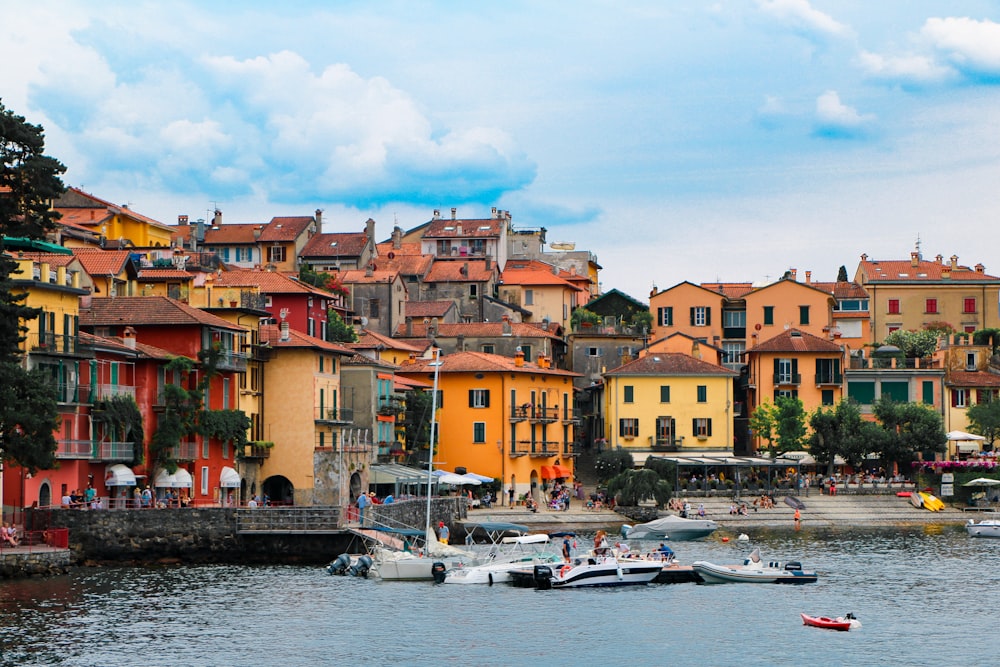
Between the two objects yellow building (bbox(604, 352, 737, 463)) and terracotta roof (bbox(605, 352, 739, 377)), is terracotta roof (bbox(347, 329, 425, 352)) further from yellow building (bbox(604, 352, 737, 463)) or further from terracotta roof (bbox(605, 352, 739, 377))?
yellow building (bbox(604, 352, 737, 463))

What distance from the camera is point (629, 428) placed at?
4759 inches

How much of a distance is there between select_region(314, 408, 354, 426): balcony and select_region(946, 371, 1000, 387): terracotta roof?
51.3m

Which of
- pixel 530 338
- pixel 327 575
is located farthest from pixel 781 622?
pixel 530 338

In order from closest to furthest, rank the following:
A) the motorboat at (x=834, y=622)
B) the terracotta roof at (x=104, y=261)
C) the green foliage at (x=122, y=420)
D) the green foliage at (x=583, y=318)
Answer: the motorboat at (x=834, y=622) → the green foliage at (x=122, y=420) → the terracotta roof at (x=104, y=261) → the green foliage at (x=583, y=318)

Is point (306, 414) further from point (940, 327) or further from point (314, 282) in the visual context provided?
point (940, 327)

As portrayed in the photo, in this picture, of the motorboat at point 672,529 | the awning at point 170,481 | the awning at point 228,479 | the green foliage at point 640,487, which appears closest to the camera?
the awning at point 170,481

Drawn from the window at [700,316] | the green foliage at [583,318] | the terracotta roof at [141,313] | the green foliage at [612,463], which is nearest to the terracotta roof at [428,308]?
the green foliage at [583,318]

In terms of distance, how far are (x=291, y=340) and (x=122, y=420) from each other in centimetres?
1608

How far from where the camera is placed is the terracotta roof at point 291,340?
90188 millimetres

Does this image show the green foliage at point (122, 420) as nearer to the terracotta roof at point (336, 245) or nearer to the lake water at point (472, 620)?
the lake water at point (472, 620)

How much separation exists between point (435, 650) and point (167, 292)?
1884 inches

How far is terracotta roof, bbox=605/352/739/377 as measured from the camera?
12050 cm

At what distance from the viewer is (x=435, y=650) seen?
50844 mm

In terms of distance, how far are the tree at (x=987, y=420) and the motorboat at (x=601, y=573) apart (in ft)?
196
